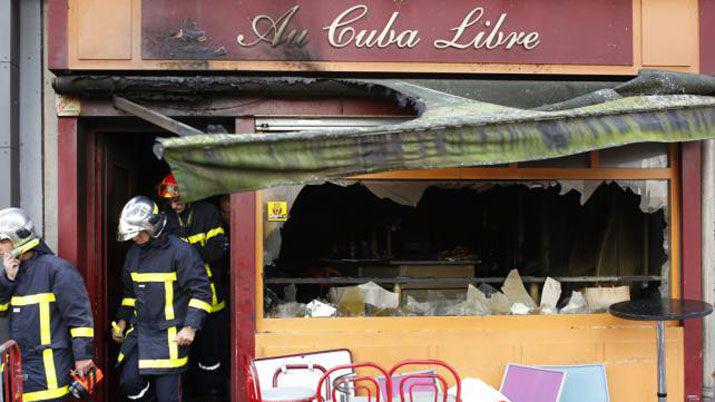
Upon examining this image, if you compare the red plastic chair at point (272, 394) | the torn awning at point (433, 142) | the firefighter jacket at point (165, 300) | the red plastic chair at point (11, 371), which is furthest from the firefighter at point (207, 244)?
the torn awning at point (433, 142)

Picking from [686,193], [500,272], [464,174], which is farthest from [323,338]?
[686,193]

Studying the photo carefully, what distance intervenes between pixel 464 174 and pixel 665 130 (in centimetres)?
199

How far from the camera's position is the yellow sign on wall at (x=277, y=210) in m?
6.38

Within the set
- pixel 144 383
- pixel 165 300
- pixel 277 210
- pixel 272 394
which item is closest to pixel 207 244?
pixel 277 210

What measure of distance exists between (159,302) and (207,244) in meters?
1.13

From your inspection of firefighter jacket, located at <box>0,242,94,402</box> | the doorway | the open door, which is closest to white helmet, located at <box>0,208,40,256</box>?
firefighter jacket, located at <box>0,242,94,402</box>

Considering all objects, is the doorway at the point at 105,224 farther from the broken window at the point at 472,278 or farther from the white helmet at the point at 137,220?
the broken window at the point at 472,278

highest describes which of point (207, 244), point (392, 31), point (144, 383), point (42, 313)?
point (392, 31)

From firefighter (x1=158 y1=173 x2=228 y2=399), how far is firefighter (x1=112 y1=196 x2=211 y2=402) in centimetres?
87

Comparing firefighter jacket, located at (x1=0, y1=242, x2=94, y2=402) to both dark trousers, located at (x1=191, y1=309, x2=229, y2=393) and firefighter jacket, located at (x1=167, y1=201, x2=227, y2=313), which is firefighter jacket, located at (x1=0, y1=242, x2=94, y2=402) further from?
dark trousers, located at (x1=191, y1=309, x2=229, y2=393)

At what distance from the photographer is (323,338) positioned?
6.25 meters

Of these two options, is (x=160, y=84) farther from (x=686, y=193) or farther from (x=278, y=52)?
(x=686, y=193)

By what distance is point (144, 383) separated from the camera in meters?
5.94

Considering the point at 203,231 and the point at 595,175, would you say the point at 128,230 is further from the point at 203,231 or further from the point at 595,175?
the point at 595,175
